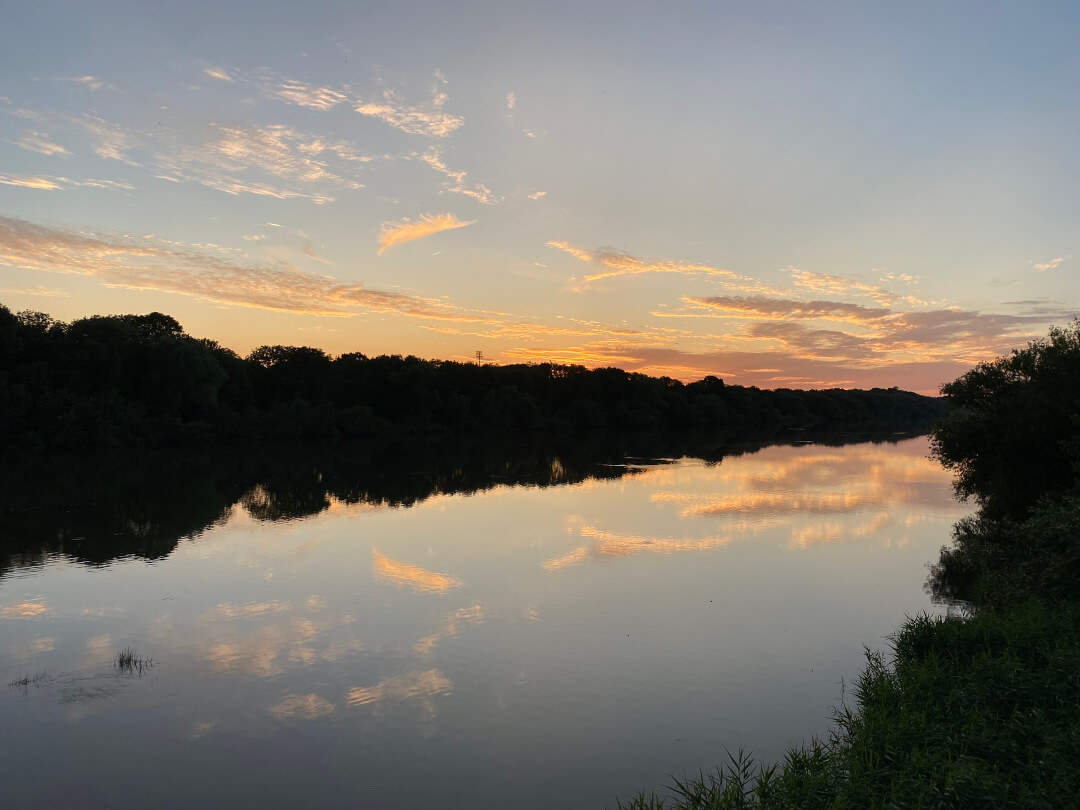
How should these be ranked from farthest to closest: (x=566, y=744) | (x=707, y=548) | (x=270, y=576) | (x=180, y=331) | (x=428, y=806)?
(x=180, y=331), (x=707, y=548), (x=270, y=576), (x=566, y=744), (x=428, y=806)

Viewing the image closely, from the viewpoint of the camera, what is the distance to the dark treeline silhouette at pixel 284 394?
50.8 metres

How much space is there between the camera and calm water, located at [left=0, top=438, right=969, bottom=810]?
8453mm

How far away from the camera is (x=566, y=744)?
359 inches

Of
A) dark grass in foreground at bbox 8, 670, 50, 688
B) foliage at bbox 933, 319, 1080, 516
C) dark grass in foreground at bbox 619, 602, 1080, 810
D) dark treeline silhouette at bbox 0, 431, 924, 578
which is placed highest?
foliage at bbox 933, 319, 1080, 516

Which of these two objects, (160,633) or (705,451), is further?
(705,451)

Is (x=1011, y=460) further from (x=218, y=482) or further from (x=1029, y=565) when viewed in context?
(x=218, y=482)

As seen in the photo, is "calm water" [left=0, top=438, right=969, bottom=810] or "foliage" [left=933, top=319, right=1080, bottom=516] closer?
"calm water" [left=0, top=438, right=969, bottom=810]

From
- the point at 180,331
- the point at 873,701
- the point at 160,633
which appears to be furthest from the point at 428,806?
the point at 180,331

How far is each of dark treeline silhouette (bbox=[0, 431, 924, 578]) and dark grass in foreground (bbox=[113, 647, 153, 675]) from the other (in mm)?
8132

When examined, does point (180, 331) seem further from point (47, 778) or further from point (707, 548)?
point (47, 778)

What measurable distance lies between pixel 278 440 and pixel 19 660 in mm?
55996

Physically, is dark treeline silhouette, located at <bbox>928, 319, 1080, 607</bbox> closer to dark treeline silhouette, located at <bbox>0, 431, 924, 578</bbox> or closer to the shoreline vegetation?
the shoreline vegetation

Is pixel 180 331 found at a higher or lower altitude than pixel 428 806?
higher

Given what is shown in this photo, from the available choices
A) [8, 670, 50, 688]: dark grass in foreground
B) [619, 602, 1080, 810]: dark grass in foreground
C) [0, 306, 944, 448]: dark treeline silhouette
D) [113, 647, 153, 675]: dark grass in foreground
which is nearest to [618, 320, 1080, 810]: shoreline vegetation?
[619, 602, 1080, 810]: dark grass in foreground
